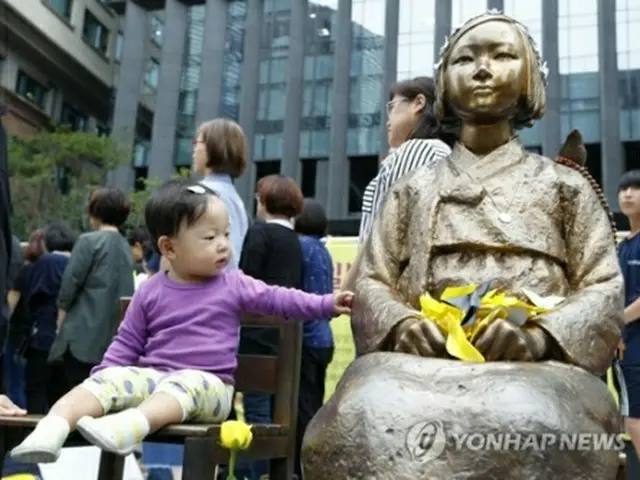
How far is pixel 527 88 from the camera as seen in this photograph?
2.39m

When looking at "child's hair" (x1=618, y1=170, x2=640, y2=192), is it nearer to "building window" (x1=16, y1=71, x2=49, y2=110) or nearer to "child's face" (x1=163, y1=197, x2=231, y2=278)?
"child's face" (x1=163, y1=197, x2=231, y2=278)

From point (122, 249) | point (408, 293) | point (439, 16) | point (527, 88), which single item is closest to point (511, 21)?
point (527, 88)

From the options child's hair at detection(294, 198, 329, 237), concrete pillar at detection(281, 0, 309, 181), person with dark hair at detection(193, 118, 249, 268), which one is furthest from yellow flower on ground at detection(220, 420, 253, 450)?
concrete pillar at detection(281, 0, 309, 181)

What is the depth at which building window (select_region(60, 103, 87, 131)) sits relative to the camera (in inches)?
1051

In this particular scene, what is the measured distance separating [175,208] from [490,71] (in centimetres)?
103

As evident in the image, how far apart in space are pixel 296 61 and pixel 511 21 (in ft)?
70.3

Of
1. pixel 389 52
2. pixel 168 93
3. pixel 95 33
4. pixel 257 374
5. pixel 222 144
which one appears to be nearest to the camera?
pixel 257 374

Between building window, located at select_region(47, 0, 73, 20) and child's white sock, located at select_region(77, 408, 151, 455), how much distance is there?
2557cm

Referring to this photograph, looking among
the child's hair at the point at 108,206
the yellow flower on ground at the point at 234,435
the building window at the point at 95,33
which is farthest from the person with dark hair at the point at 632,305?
the building window at the point at 95,33

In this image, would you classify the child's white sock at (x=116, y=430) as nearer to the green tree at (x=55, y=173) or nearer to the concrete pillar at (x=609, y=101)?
the green tree at (x=55, y=173)

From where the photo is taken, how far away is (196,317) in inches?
100

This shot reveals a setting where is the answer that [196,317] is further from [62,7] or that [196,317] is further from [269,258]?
[62,7]

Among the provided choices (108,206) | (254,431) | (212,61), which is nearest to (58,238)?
(108,206)

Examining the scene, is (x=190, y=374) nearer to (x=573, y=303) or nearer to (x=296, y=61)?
(x=573, y=303)
